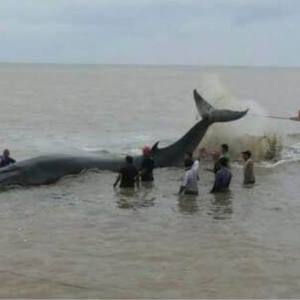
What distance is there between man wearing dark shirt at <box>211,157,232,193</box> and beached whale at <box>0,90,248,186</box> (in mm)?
4511

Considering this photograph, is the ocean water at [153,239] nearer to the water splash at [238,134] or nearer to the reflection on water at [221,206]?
the reflection on water at [221,206]

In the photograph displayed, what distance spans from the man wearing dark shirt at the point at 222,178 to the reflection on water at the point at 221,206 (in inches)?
7.7

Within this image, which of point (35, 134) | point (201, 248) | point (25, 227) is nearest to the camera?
point (201, 248)

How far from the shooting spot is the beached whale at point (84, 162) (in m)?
22.3

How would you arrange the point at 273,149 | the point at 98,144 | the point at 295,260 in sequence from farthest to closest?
the point at 98,144, the point at 273,149, the point at 295,260

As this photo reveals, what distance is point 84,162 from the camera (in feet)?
82.2

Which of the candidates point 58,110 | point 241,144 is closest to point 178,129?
point 241,144

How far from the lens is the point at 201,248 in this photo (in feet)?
49.0

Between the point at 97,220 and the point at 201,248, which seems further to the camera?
the point at 97,220

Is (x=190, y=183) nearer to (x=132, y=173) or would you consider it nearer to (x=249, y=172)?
(x=132, y=173)

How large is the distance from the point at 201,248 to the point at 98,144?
26.4 metres

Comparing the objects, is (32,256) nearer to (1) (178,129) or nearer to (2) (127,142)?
(2) (127,142)

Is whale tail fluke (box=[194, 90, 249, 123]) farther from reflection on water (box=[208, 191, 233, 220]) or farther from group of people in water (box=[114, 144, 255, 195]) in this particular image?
reflection on water (box=[208, 191, 233, 220])

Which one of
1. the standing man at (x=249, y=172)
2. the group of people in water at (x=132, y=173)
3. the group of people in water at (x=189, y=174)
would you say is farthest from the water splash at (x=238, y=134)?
the group of people in water at (x=132, y=173)
